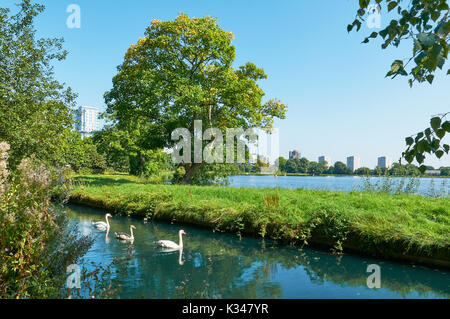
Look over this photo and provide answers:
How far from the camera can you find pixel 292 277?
7.45 m

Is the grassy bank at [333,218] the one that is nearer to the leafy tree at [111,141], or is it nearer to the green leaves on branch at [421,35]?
the green leaves on branch at [421,35]

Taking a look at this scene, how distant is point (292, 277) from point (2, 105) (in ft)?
31.5

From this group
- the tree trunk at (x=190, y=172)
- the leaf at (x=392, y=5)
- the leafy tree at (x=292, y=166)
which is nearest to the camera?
the leaf at (x=392, y=5)

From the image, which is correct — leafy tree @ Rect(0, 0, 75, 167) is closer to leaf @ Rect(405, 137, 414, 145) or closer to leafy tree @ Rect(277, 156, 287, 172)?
leaf @ Rect(405, 137, 414, 145)

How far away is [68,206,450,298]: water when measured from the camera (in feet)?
21.3

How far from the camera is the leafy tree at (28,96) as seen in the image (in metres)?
9.60

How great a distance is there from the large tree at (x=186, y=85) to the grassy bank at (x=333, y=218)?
8.24 metres

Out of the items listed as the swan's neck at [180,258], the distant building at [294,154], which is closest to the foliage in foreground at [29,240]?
the swan's neck at [180,258]

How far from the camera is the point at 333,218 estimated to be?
32.4 feet

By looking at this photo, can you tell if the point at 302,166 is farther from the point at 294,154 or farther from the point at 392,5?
the point at 392,5

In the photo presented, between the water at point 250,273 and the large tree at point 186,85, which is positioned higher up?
the large tree at point 186,85

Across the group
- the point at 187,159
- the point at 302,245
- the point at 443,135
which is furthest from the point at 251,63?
the point at 443,135

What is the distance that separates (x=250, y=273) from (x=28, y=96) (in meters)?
8.77

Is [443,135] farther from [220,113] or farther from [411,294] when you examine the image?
[220,113]
